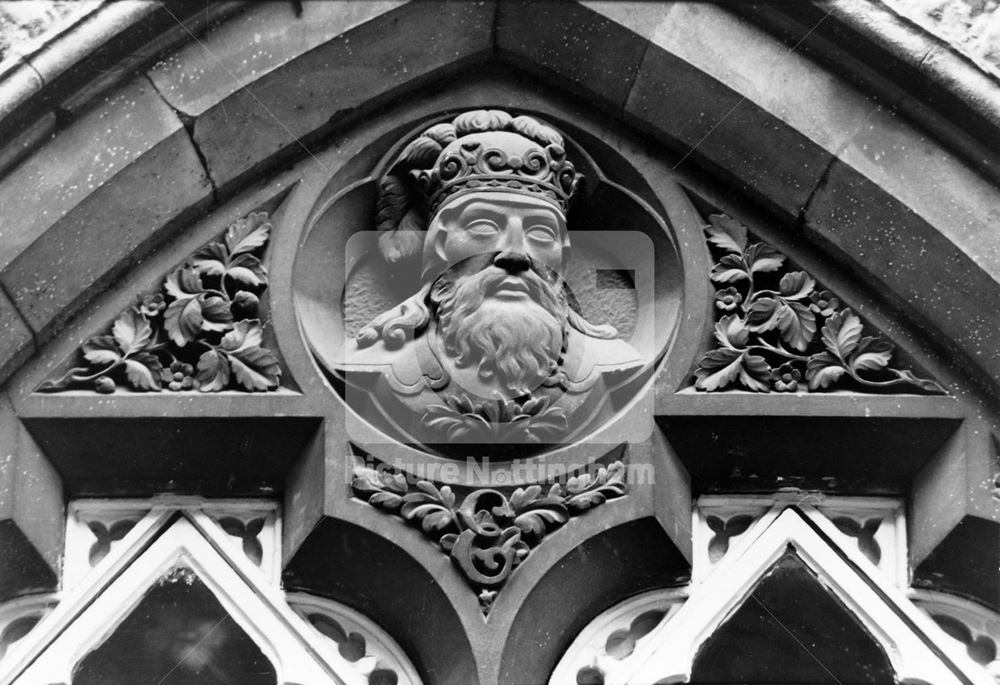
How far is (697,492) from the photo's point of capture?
22.5 ft

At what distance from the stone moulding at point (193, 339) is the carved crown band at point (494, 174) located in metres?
0.52

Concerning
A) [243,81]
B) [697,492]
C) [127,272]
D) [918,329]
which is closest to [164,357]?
[127,272]

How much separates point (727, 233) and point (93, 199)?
1.73m

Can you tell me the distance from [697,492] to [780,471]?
0.76ft

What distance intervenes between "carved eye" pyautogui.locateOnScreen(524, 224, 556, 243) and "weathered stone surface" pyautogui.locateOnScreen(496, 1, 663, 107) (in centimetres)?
49

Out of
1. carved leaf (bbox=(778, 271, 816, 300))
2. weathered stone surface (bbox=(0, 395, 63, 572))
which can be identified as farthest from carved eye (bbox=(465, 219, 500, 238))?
weathered stone surface (bbox=(0, 395, 63, 572))

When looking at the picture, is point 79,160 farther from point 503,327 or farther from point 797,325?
point 797,325

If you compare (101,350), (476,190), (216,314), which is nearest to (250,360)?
(216,314)

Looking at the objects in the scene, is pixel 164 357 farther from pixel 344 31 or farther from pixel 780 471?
pixel 780 471

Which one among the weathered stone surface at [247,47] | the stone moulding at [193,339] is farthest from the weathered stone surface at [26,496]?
the weathered stone surface at [247,47]

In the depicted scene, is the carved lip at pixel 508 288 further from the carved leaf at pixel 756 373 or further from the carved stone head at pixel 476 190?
the carved leaf at pixel 756 373

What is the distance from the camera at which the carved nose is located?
22.1 feet

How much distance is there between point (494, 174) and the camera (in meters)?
6.88

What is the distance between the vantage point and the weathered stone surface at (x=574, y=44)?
7.05 meters
